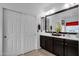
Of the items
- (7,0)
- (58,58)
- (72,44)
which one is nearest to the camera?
(58,58)

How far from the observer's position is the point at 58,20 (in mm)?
2525

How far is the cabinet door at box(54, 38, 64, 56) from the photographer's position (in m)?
2.16

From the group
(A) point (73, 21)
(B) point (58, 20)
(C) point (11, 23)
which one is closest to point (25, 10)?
(C) point (11, 23)

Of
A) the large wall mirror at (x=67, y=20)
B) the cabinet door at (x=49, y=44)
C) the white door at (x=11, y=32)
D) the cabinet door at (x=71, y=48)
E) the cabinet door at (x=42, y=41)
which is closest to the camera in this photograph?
the cabinet door at (x=71, y=48)

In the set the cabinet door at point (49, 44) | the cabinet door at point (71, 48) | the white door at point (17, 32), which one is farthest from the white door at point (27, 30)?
the cabinet door at point (71, 48)

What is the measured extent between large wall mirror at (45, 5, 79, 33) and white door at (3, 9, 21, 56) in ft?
4.02

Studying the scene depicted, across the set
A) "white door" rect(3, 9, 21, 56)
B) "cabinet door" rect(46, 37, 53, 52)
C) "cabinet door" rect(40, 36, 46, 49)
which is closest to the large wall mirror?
"cabinet door" rect(46, 37, 53, 52)

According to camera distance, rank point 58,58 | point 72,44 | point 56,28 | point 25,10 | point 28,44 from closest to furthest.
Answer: point 58,58, point 72,44, point 25,10, point 28,44, point 56,28

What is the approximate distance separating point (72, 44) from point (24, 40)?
1.25m

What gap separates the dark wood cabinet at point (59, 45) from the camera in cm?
183

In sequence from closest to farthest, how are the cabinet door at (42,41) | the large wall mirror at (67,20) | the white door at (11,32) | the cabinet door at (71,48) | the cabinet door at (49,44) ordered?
1. the cabinet door at (71,48)
2. the white door at (11,32)
3. the large wall mirror at (67,20)
4. the cabinet door at (49,44)
5. the cabinet door at (42,41)

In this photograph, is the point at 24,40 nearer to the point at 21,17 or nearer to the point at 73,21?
the point at 21,17

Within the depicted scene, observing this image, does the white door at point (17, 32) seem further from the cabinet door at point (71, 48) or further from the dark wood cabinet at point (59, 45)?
the cabinet door at point (71, 48)

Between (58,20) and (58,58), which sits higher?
(58,20)
